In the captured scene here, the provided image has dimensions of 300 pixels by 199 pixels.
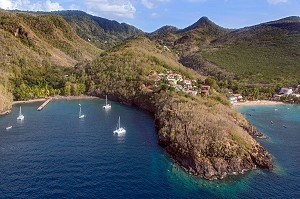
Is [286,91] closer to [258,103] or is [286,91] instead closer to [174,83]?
[258,103]

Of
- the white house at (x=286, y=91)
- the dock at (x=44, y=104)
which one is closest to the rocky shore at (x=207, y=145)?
the dock at (x=44, y=104)

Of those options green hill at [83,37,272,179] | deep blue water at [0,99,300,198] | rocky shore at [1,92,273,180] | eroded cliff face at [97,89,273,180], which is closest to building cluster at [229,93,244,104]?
green hill at [83,37,272,179]

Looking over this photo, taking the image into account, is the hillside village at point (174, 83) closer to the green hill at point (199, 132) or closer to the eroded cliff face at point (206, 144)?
the green hill at point (199, 132)

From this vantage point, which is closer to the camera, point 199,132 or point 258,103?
point 199,132

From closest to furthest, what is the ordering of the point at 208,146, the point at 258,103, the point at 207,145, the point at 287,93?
1. the point at 208,146
2. the point at 207,145
3. the point at 258,103
4. the point at 287,93

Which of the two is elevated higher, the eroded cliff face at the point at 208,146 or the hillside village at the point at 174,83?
the hillside village at the point at 174,83

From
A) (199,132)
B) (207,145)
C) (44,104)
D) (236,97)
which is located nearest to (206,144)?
(207,145)

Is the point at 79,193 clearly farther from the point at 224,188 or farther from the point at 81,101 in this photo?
the point at 81,101

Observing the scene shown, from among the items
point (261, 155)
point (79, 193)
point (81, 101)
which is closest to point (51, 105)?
point (81, 101)

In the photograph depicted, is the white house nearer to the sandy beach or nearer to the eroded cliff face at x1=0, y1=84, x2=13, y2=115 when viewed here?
the sandy beach
